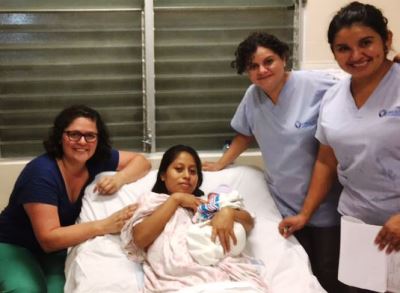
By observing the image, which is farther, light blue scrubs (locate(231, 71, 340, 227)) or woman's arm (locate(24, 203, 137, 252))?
light blue scrubs (locate(231, 71, 340, 227))

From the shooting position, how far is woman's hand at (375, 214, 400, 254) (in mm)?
1427

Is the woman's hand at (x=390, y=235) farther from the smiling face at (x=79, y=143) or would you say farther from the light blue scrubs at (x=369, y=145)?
the smiling face at (x=79, y=143)

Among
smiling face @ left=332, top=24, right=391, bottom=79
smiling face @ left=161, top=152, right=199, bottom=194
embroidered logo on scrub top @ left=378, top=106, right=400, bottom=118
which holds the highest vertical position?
smiling face @ left=332, top=24, right=391, bottom=79

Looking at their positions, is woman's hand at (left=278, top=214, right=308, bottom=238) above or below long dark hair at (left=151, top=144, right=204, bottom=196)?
below

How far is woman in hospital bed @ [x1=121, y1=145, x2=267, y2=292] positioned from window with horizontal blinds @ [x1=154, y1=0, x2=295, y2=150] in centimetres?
83

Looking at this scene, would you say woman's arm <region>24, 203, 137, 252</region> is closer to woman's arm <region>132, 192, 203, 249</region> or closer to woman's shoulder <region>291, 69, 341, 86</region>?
woman's arm <region>132, 192, 203, 249</region>

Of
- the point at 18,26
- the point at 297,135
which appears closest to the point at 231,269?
the point at 297,135

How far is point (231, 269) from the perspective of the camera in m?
1.60

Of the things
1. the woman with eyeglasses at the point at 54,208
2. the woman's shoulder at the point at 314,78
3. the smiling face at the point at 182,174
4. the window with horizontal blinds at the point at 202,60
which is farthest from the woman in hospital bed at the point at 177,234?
the window with horizontal blinds at the point at 202,60

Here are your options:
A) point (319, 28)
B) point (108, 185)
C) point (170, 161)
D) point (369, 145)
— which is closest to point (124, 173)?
point (108, 185)

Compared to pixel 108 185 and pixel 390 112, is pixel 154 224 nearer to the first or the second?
pixel 108 185

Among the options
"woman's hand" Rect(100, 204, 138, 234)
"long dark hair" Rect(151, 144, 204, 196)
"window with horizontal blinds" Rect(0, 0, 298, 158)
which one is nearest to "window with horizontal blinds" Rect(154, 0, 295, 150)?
"window with horizontal blinds" Rect(0, 0, 298, 158)

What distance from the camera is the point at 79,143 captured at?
1.83 m

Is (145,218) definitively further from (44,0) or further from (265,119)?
(44,0)
